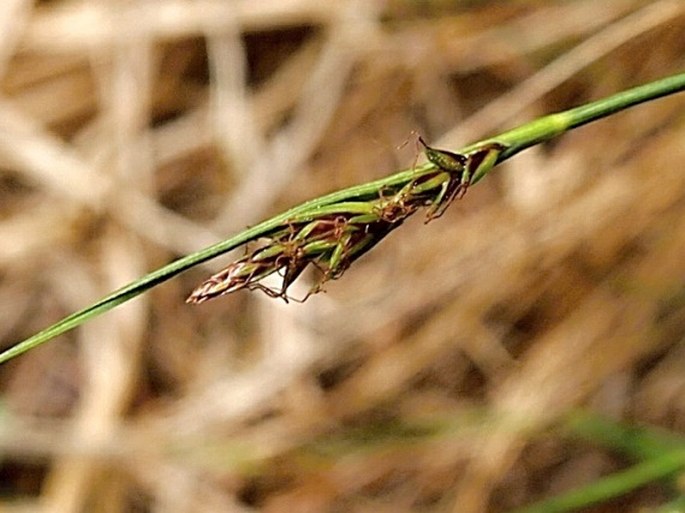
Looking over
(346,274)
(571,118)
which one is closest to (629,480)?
(571,118)

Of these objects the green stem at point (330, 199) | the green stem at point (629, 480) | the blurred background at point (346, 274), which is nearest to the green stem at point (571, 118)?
the green stem at point (330, 199)

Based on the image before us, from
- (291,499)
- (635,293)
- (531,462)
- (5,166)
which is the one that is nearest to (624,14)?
(635,293)

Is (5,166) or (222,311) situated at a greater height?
(5,166)

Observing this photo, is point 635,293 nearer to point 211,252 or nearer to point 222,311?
point 222,311

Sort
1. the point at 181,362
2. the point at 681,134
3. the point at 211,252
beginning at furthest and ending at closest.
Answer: the point at 181,362
the point at 681,134
the point at 211,252

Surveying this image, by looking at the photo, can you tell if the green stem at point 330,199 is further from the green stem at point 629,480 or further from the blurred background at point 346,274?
the blurred background at point 346,274

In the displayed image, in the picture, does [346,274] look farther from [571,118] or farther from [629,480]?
[571,118]

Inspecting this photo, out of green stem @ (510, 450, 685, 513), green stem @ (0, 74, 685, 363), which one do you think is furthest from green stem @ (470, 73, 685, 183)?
green stem @ (510, 450, 685, 513)
